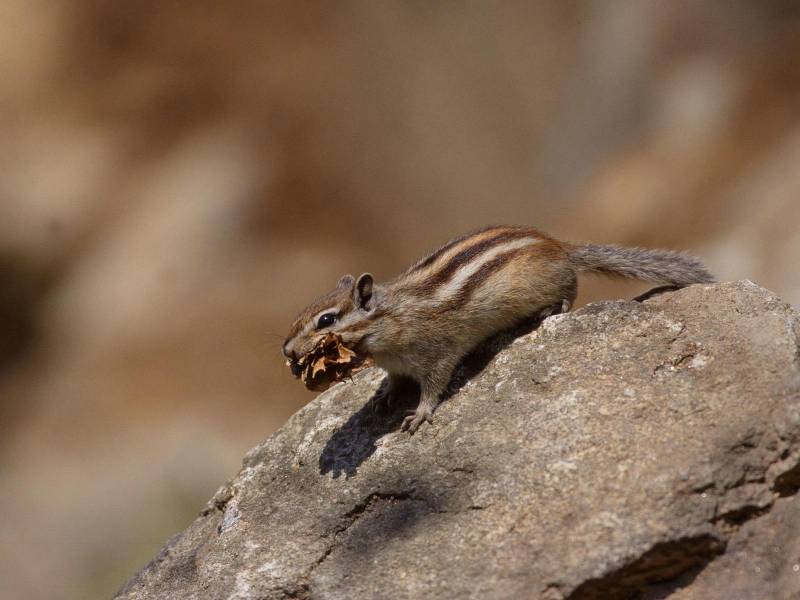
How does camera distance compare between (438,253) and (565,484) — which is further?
(438,253)

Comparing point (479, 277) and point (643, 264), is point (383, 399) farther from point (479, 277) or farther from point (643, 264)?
point (643, 264)

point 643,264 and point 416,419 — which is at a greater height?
point 643,264

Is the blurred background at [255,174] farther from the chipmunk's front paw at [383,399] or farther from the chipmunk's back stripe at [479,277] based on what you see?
the chipmunk's front paw at [383,399]

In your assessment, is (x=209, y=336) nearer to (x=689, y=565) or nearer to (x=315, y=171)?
(x=315, y=171)

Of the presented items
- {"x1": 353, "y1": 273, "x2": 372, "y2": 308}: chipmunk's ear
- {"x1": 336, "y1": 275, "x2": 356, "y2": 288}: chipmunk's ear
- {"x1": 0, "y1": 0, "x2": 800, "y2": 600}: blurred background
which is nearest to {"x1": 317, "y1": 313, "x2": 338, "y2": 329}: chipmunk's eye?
{"x1": 353, "y1": 273, "x2": 372, "y2": 308}: chipmunk's ear

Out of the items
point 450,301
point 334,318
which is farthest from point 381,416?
point 450,301

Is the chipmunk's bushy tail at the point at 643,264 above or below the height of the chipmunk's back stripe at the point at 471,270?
below

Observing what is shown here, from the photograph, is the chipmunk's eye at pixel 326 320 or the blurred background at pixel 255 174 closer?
the chipmunk's eye at pixel 326 320

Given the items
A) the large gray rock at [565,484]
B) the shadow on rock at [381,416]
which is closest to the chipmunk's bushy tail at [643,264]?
the large gray rock at [565,484]
